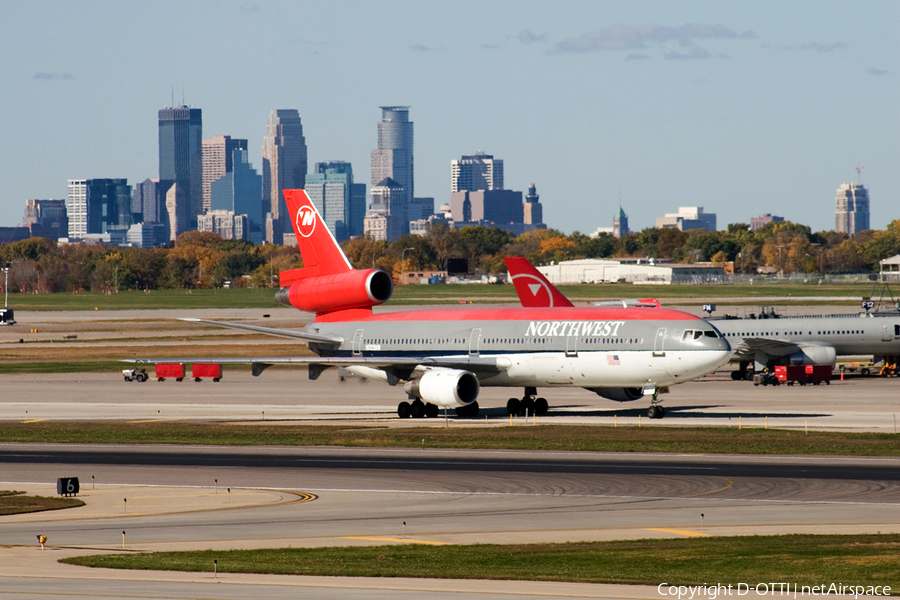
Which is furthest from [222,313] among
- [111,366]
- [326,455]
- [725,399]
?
[326,455]

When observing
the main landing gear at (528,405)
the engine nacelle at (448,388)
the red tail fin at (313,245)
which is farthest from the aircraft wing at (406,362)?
the red tail fin at (313,245)

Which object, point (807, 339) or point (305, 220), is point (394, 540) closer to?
point (305, 220)

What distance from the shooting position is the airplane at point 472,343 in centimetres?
5534

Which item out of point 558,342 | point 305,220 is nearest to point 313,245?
point 305,220

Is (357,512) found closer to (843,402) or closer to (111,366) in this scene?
(843,402)

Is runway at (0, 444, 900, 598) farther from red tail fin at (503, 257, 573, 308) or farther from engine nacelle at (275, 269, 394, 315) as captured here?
red tail fin at (503, 257, 573, 308)

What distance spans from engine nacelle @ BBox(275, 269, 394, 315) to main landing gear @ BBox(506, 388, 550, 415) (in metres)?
7.76

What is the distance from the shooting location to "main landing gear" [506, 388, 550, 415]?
60281 mm

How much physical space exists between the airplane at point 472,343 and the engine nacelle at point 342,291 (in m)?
0.06

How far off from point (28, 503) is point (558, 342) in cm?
2799

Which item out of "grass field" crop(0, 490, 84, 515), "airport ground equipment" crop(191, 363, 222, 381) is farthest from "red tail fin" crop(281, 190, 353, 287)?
"grass field" crop(0, 490, 84, 515)

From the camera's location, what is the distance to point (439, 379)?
187 feet

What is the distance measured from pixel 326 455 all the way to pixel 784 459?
50.6 feet

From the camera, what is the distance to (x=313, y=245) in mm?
63062
